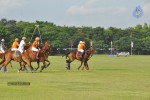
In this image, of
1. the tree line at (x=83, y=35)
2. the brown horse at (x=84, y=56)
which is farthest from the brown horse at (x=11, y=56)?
the tree line at (x=83, y=35)

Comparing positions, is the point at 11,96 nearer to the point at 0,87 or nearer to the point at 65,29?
the point at 0,87

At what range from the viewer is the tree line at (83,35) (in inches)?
5103

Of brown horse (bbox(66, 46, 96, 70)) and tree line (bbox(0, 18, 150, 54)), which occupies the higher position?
tree line (bbox(0, 18, 150, 54))

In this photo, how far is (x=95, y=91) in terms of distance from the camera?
17422mm

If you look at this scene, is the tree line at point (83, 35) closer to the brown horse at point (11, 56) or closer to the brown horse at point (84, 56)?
the brown horse at point (84, 56)

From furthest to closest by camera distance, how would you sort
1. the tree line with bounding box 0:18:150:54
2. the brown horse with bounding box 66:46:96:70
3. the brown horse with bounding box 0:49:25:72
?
the tree line with bounding box 0:18:150:54 < the brown horse with bounding box 66:46:96:70 < the brown horse with bounding box 0:49:25:72

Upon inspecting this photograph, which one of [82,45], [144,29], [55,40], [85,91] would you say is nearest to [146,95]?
[85,91]

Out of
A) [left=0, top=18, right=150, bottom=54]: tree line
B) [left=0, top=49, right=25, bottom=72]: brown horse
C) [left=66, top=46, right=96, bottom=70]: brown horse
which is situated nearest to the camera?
[left=0, top=49, right=25, bottom=72]: brown horse

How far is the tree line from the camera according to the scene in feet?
425

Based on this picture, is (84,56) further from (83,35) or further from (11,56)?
(83,35)

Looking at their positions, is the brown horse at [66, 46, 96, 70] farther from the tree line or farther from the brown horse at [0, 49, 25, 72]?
the tree line

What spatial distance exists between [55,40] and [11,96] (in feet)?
384

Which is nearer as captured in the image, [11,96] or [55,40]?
[11,96]

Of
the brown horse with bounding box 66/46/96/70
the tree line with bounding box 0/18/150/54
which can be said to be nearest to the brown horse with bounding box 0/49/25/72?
the brown horse with bounding box 66/46/96/70
